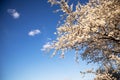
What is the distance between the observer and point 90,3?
1543cm

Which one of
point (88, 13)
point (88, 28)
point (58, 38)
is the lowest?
point (88, 28)

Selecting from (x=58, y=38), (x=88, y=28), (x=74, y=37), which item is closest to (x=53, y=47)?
(x=58, y=38)

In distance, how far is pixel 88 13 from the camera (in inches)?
551

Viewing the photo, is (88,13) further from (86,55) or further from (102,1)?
(86,55)

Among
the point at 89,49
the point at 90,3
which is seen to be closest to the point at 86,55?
the point at 89,49

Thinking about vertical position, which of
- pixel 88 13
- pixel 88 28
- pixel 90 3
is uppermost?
pixel 90 3

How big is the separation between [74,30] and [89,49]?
2.33 meters

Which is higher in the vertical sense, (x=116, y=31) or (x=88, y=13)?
(x=88, y=13)

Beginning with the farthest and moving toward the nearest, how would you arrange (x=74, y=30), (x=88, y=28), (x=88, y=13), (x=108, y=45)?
(x=108, y=45), (x=88, y=13), (x=74, y=30), (x=88, y=28)

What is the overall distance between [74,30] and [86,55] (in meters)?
3.04

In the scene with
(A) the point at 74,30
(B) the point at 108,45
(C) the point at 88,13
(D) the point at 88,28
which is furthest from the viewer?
(B) the point at 108,45

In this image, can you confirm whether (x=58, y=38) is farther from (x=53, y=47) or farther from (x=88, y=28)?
(x=88, y=28)

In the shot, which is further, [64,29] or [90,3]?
[90,3]

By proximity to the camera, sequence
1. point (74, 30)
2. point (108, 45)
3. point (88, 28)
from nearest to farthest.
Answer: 1. point (88, 28)
2. point (74, 30)
3. point (108, 45)
